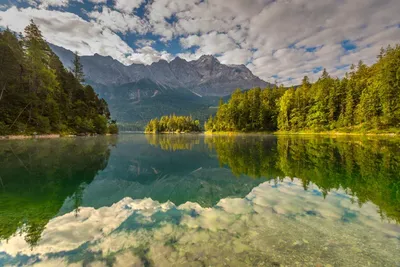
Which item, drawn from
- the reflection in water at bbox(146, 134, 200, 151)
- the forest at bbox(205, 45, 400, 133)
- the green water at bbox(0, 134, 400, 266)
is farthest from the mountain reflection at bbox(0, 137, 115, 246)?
the forest at bbox(205, 45, 400, 133)

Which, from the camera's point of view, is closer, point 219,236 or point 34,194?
point 219,236

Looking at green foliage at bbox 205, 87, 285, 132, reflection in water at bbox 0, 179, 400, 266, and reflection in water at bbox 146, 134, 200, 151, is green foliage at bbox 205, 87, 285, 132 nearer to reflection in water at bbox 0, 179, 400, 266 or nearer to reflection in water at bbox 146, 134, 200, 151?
reflection in water at bbox 146, 134, 200, 151

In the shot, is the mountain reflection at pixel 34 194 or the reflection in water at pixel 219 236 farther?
the mountain reflection at pixel 34 194

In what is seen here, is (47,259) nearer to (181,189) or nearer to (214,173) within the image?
(181,189)

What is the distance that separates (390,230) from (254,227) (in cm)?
399

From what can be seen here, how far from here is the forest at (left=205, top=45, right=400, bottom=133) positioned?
57000mm

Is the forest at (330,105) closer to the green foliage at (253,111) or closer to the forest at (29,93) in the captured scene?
the green foliage at (253,111)

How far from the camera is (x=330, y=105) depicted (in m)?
74.7

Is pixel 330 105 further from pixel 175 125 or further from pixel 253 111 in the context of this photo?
pixel 175 125

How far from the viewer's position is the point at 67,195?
946cm

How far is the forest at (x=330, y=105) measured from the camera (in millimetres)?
57000

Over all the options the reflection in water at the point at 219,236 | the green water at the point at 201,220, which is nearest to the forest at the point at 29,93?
the green water at the point at 201,220

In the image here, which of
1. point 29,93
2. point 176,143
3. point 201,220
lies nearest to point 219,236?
point 201,220

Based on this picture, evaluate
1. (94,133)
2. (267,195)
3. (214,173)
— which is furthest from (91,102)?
(267,195)
